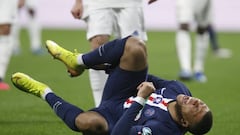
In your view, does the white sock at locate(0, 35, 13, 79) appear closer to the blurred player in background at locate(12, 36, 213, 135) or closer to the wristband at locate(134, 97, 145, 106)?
the blurred player in background at locate(12, 36, 213, 135)

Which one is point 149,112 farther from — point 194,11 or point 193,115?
point 194,11

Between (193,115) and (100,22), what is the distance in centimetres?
181

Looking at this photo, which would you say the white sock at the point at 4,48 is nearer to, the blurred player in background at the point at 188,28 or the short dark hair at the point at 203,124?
the blurred player in background at the point at 188,28

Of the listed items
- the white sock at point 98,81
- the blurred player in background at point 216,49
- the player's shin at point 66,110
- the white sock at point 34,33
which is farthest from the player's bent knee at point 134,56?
the blurred player in background at point 216,49

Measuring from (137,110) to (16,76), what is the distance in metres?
1.15

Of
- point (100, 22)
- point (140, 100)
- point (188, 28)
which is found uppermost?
point (100, 22)

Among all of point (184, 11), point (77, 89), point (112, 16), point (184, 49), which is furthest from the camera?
point (184, 49)

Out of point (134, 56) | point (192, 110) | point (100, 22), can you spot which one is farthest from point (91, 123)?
point (100, 22)

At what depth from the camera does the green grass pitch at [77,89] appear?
699 cm

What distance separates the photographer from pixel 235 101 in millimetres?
8812

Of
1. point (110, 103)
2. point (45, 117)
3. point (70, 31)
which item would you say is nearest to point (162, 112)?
point (110, 103)

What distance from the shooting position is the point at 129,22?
22.5 ft

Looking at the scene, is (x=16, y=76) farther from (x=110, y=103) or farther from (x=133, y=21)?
(x=133, y=21)

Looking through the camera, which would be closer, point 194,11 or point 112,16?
point 112,16
